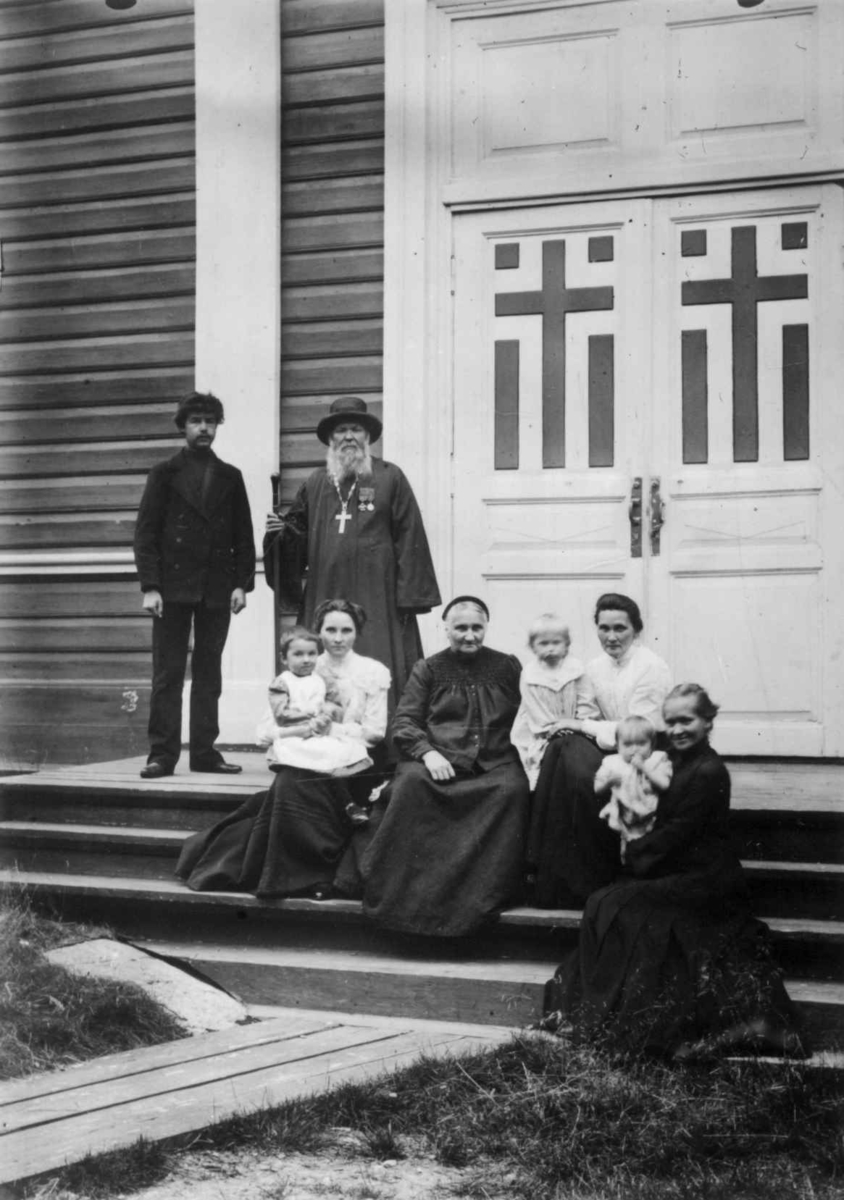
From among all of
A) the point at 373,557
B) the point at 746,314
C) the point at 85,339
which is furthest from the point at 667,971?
the point at 85,339

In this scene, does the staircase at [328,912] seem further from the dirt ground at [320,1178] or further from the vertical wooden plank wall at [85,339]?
the vertical wooden plank wall at [85,339]

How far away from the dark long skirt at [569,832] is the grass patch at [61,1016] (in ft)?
3.95

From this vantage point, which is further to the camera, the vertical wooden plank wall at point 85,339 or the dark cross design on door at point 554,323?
the vertical wooden plank wall at point 85,339

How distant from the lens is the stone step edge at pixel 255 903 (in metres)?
3.96

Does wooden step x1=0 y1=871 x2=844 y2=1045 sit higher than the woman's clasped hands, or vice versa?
the woman's clasped hands

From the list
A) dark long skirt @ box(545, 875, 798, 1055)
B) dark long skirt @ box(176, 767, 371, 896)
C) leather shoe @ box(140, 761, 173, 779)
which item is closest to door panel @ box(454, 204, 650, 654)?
leather shoe @ box(140, 761, 173, 779)

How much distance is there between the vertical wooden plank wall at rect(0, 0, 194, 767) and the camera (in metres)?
6.42

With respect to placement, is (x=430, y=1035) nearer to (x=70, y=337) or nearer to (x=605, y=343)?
(x=605, y=343)

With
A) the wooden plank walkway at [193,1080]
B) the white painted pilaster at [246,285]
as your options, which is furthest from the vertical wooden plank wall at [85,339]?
the wooden plank walkway at [193,1080]

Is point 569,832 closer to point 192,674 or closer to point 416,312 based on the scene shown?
point 192,674

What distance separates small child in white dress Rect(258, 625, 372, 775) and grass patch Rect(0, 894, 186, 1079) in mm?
934

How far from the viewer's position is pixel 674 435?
19.0ft

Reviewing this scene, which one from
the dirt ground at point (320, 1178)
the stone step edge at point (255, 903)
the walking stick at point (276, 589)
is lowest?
the dirt ground at point (320, 1178)

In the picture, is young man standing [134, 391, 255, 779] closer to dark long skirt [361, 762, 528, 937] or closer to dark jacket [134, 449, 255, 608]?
dark jacket [134, 449, 255, 608]
